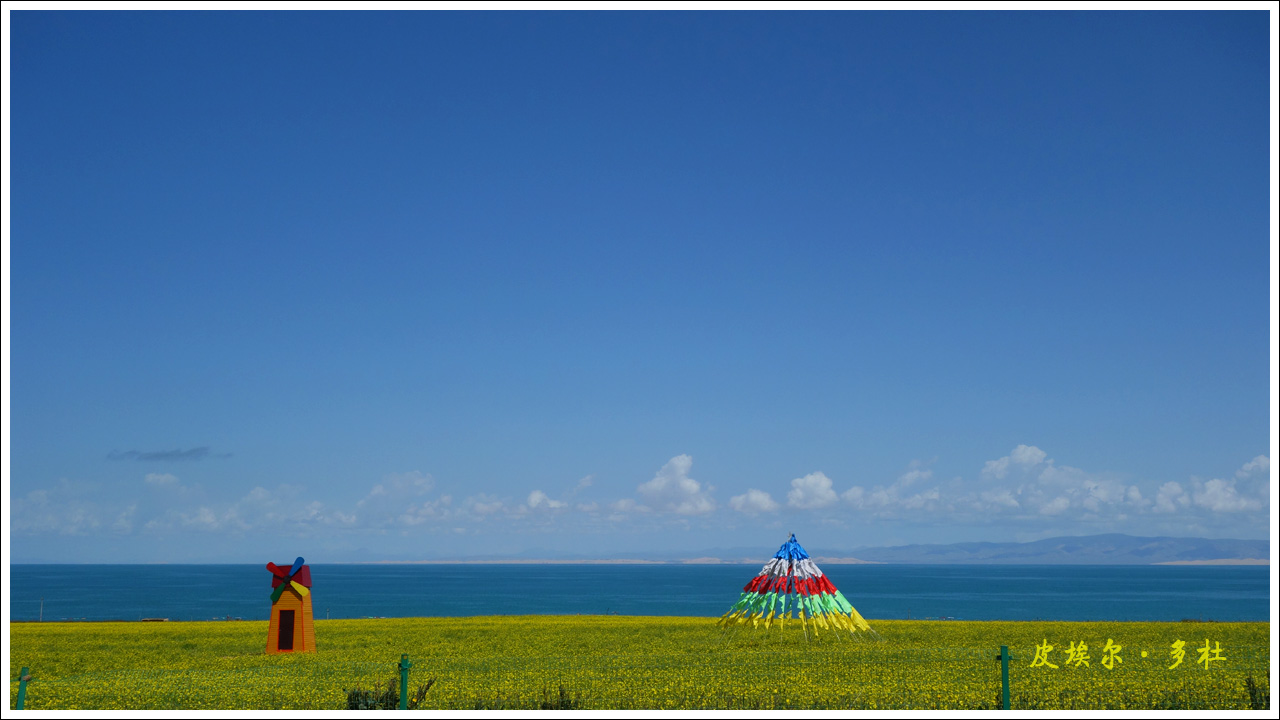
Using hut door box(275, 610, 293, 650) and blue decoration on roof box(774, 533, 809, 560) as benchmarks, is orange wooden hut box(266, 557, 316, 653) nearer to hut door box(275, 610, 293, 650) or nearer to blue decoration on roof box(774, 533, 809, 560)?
hut door box(275, 610, 293, 650)

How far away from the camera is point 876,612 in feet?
338

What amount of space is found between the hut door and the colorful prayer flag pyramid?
1683cm

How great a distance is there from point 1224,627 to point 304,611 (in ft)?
131

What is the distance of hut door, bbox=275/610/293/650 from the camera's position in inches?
1453

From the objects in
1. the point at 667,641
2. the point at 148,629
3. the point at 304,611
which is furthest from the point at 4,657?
the point at 148,629

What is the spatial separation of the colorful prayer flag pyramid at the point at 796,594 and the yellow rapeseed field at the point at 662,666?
1.11 metres

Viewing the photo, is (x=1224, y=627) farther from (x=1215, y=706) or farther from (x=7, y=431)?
(x=7, y=431)

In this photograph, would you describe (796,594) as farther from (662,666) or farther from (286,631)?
(286,631)

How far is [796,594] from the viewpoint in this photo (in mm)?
37375

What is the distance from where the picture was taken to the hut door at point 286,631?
36.9 meters

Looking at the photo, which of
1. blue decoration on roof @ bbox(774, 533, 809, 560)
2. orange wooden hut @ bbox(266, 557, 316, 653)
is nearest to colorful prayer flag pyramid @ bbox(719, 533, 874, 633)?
blue decoration on roof @ bbox(774, 533, 809, 560)

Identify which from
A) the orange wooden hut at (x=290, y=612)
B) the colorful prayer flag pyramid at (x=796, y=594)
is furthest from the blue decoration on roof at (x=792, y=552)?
the orange wooden hut at (x=290, y=612)

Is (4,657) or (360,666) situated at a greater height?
(4,657)

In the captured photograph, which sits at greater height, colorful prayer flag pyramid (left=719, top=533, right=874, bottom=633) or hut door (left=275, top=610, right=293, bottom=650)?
colorful prayer flag pyramid (left=719, top=533, right=874, bottom=633)
